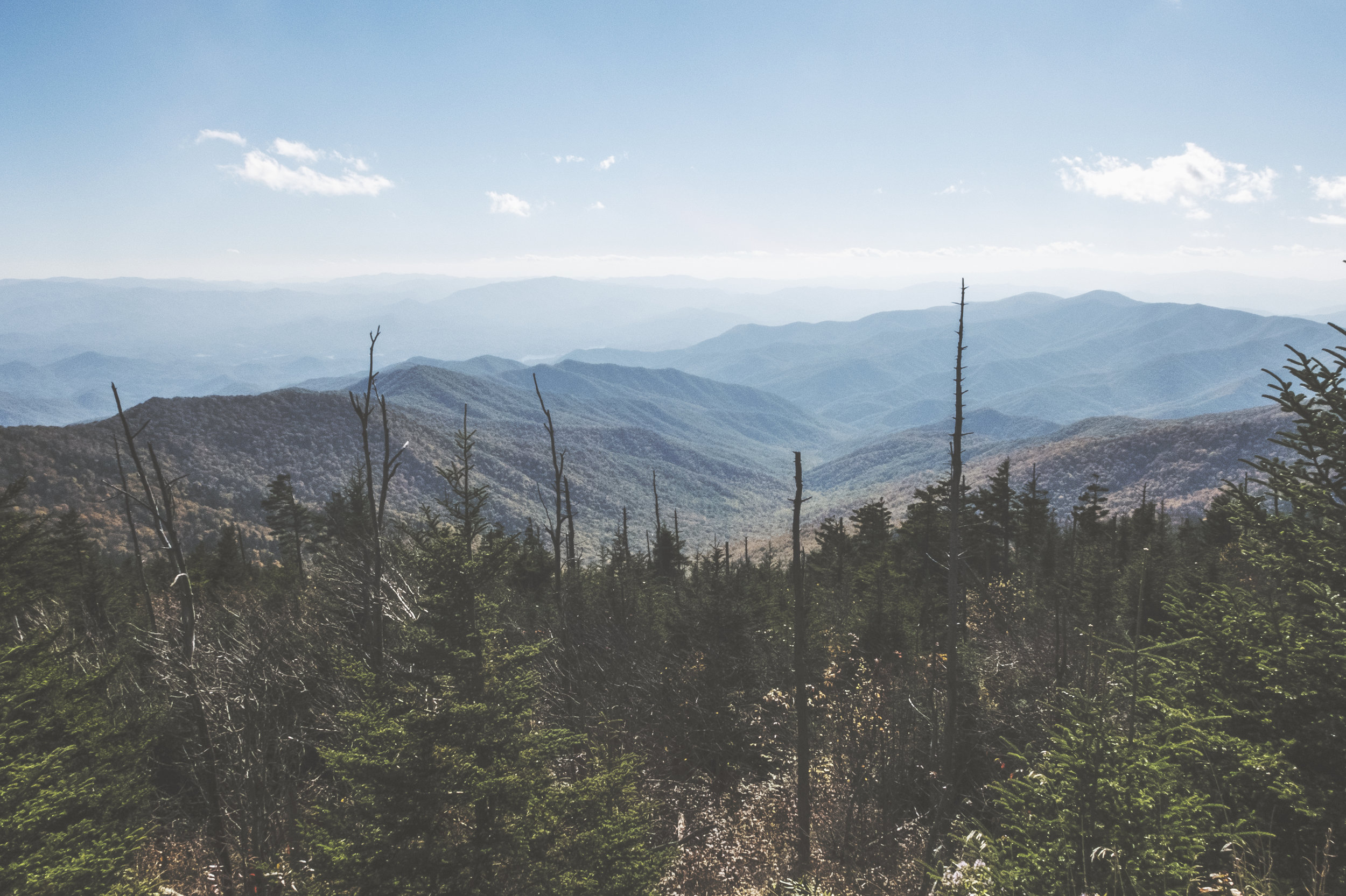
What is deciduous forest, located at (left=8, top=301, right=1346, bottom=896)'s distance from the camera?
718cm

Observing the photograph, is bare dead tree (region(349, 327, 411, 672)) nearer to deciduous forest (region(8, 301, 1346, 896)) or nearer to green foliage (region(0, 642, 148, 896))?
deciduous forest (region(8, 301, 1346, 896))

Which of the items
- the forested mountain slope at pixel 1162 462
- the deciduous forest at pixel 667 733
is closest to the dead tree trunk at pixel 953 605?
the deciduous forest at pixel 667 733

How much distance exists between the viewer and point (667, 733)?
2114cm

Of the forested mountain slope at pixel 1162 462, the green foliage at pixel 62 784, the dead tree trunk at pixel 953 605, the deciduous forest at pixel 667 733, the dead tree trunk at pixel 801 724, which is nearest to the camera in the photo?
the deciduous forest at pixel 667 733

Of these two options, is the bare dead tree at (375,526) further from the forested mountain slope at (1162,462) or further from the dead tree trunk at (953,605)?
the forested mountain slope at (1162,462)

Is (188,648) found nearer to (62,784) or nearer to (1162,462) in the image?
(62,784)

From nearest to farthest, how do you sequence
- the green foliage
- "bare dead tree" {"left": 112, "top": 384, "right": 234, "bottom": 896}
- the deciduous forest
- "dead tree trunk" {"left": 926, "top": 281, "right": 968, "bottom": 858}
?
1. the deciduous forest
2. the green foliage
3. "bare dead tree" {"left": 112, "top": 384, "right": 234, "bottom": 896}
4. "dead tree trunk" {"left": 926, "top": 281, "right": 968, "bottom": 858}

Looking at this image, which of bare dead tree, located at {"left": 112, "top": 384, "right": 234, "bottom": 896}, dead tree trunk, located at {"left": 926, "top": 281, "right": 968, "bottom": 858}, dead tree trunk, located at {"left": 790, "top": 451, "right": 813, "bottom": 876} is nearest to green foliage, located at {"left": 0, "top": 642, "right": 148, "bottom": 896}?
bare dead tree, located at {"left": 112, "top": 384, "right": 234, "bottom": 896}

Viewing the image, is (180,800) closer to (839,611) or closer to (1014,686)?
(1014,686)

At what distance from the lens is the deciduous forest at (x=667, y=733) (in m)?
7.18

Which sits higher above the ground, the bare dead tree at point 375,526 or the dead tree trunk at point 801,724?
the bare dead tree at point 375,526

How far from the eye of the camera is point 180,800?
16.7m

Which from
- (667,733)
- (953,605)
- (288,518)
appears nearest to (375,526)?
(667,733)

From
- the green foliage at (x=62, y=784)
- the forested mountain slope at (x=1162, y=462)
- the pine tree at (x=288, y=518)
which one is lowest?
the forested mountain slope at (x=1162, y=462)
